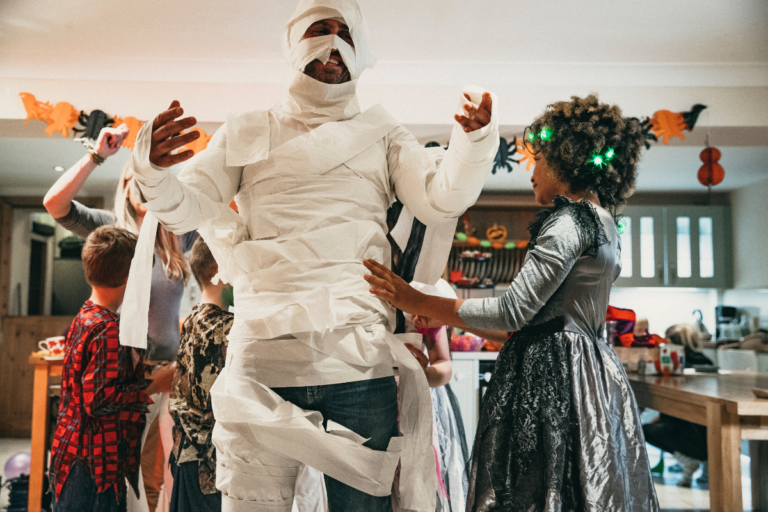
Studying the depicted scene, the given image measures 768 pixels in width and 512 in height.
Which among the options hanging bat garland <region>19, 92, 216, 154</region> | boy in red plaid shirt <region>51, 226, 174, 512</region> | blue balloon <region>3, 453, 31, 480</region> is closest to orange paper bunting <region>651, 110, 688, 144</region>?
hanging bat garland <region>19, 92, 216, 154</region>

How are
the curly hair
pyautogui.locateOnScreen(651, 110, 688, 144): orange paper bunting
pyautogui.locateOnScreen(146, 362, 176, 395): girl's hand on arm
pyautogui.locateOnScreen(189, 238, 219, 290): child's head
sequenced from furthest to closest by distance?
pyautogui.locateOnScreen(651, 110, 688, 144): orange paper bunting
pyautogui.locateOnScreen(146, 362, 176, 395): girl's hand on arm
pyautogui.locateOnScreen(189, 238, 219, 290): child's head
the curly hair

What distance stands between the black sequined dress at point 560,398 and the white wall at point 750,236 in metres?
5.11

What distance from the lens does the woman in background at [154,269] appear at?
6.41 ft

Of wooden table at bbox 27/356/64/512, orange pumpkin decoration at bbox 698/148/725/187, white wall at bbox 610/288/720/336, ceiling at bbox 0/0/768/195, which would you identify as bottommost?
wooden table at bbox 27/356/64/512

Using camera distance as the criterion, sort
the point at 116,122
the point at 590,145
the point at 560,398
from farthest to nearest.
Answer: the point at 116,122 → the point at 590,145 → the point at 560,398

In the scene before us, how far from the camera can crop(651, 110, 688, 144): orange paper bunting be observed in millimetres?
3326

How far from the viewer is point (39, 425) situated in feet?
8.25

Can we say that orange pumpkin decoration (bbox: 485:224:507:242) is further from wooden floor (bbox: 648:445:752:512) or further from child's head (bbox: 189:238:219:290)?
child's head (bbox: 189:238:219:290)

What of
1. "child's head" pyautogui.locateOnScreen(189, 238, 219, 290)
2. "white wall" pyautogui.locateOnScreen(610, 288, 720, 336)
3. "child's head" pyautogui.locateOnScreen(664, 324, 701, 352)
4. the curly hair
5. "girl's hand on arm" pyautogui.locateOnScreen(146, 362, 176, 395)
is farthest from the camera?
"white wall" pyautogui.locateOnScreen(610, 288, 720, 336)

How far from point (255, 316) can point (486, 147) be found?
1.72ft

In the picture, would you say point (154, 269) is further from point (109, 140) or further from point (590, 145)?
point (590, 145)

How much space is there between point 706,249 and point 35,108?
5.95 meters

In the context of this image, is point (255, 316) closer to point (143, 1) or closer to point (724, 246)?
point (143, 1)

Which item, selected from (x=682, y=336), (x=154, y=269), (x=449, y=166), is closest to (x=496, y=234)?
(x=682, y=336)
